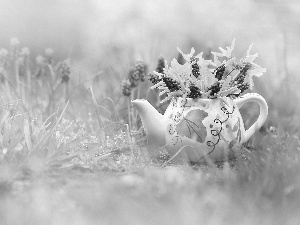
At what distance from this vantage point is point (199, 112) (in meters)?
2.83

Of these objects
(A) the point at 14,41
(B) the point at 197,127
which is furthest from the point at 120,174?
(A) the point at 14,41

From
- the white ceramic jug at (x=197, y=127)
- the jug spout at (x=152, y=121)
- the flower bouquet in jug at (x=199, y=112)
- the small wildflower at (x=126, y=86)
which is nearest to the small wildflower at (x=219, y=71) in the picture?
the flower bouquet in jug at (x=199, y=112)

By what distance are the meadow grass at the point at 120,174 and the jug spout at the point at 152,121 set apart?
11 centimetres

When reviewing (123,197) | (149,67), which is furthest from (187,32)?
(123,197)

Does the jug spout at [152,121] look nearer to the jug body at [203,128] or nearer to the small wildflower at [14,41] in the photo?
the jug body at [203,128]

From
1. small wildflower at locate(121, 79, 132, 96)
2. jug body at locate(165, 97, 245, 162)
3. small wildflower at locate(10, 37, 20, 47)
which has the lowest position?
jug body at locate(165, 97, 245, 162)

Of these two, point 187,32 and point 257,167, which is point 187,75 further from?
point 187,32

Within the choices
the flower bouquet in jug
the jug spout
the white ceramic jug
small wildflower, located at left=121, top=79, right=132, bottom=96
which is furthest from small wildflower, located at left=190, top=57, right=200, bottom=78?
small wildflower, located at left=121, top=79, right=132, bottom=96

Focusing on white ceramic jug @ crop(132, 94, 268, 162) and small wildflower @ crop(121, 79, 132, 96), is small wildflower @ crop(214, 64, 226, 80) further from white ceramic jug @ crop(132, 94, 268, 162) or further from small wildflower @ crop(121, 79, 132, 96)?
small wildflower @ crop(121, 79, 132, 96)

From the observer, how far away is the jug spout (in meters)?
2.86

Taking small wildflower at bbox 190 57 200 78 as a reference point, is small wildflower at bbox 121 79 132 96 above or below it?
below

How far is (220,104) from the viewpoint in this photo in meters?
2.84

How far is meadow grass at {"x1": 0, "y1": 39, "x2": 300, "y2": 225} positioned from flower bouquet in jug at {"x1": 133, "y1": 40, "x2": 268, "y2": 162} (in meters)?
0.10

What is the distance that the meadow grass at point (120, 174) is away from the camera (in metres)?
2.12
